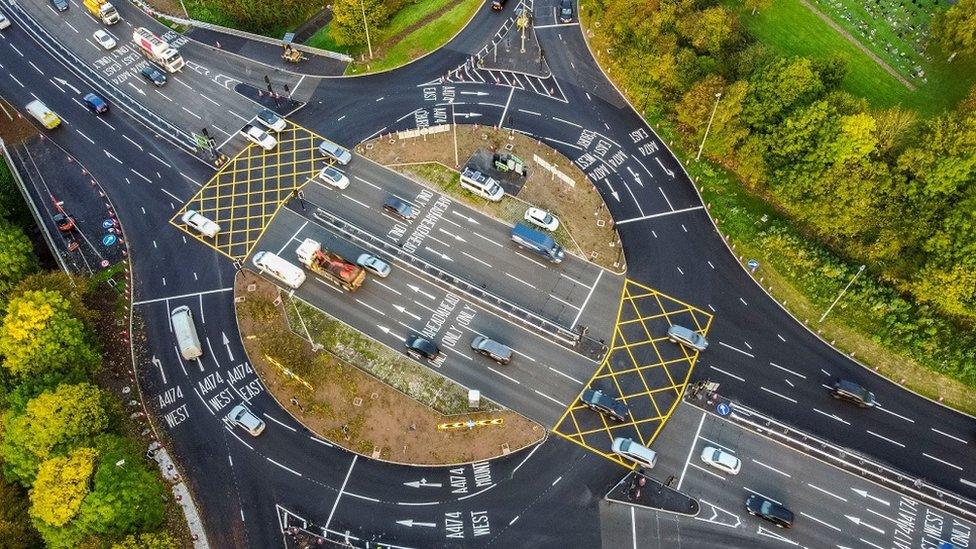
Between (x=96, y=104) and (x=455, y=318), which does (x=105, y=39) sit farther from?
(x=455, y=318)

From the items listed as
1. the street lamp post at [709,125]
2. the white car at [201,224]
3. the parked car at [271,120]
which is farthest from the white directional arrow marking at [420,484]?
the street lamp post at [709,125]

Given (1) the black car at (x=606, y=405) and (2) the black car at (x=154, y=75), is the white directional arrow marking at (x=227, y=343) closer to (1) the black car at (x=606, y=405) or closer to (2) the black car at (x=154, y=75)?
(1) the black car at (x=606, y=405)

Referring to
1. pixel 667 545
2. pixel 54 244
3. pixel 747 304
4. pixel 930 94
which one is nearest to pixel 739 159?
pixel 747 304

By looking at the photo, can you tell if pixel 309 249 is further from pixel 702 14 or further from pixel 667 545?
pixel 702 14

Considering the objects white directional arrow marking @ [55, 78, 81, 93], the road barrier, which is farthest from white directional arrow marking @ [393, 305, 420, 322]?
white directional arrow marking @ [55, 78, 81, 93]

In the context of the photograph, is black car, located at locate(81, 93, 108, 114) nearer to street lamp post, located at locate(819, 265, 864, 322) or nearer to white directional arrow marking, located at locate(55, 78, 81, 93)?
white directional arrow marking, located at locate(55, 78, 81, 93)

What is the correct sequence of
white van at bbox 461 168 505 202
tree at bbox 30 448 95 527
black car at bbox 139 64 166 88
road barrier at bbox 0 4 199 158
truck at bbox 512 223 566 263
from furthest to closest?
black car at bbox 139 64 166 88 < road barrier at bbox 0 4 199 158 < white van at bbox 461 168 505 202 < truck at bbox 512 223 566 263 < tree at bbox 30 448 95 527

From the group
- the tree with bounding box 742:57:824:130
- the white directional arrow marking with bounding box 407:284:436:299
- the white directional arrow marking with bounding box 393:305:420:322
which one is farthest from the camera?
the tree with bounding box 742:57:824:130
